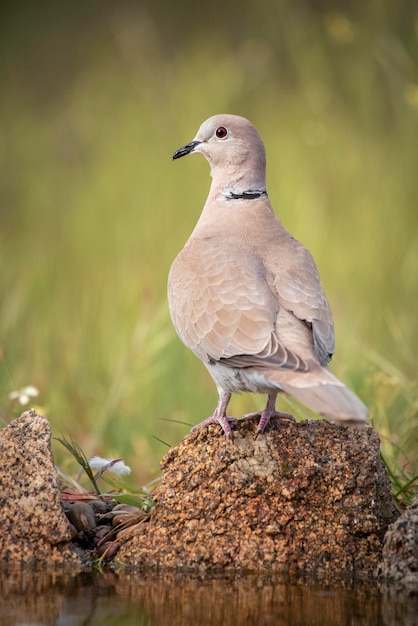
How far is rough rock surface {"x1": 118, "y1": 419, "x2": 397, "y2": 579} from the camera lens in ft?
14.6

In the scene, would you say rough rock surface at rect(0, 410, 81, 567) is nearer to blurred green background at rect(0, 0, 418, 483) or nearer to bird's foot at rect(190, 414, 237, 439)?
bird's foot at rect(190, 414, 237, 439)

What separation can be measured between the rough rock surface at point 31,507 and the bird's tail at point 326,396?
1036 mm

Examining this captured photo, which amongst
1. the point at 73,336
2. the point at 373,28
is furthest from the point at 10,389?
the point at 373,28

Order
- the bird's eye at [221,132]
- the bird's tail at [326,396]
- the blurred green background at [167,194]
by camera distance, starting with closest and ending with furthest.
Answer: the bird's tail at [326,396] → the bird's eye at [221,132] → the blurred green background at [167,194]

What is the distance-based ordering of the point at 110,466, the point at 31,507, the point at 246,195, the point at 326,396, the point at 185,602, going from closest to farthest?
the point at 185,602, the point at 326,396, the point at 31,507, the point at 110,466, the point at 246,195

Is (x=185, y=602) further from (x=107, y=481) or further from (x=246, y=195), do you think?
(x=246, y=195)

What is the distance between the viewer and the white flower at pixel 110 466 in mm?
5090

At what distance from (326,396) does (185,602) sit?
36.5 inches

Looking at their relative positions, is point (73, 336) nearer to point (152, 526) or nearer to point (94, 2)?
point (152, 526)

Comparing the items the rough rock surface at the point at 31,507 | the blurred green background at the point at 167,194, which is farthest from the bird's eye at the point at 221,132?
the rough rock surface at the point at 31,507

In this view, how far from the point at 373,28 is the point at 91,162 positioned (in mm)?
3495

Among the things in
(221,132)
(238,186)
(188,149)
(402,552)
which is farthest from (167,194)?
(402,552)

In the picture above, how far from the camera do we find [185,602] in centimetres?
396

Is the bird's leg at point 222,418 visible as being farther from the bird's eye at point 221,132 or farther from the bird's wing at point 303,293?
the bird's eye at point 221,132
